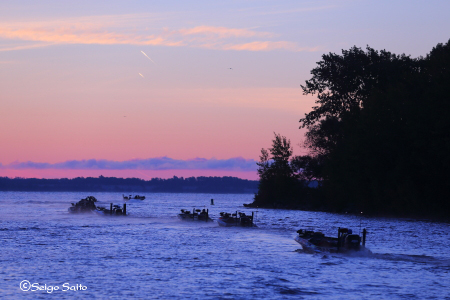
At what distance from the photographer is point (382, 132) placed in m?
79.4

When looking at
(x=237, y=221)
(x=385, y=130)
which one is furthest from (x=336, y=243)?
(x=385, y=130)

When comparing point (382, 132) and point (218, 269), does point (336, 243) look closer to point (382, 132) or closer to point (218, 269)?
point (218, 269)

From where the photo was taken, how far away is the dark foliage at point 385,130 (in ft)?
232

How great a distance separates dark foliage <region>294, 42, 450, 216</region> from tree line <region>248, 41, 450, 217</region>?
13 cm

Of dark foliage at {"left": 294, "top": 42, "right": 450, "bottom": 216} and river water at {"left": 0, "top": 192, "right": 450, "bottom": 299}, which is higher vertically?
dark foliage at {"left": 294, "top": 42, "right": 450, "bottom": 216}

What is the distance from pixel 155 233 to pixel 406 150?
125 feet

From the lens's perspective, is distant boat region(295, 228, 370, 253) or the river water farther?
distant boat region(295, 228, 370, 253)

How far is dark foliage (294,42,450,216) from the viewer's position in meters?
70.7

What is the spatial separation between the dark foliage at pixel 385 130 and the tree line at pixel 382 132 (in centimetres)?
13

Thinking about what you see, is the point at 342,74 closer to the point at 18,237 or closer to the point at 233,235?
the point at 233,235

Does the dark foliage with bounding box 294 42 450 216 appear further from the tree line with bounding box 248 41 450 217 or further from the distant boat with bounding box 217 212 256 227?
the distant boat with bounding box 217 212 256 227

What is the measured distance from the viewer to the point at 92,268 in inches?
1316

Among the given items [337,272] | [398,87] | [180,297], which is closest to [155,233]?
[337,272]

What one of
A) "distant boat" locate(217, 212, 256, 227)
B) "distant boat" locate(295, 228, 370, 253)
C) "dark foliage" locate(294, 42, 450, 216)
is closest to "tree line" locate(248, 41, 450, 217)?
"dark foliage" locate(294, 42, 450, 216)
